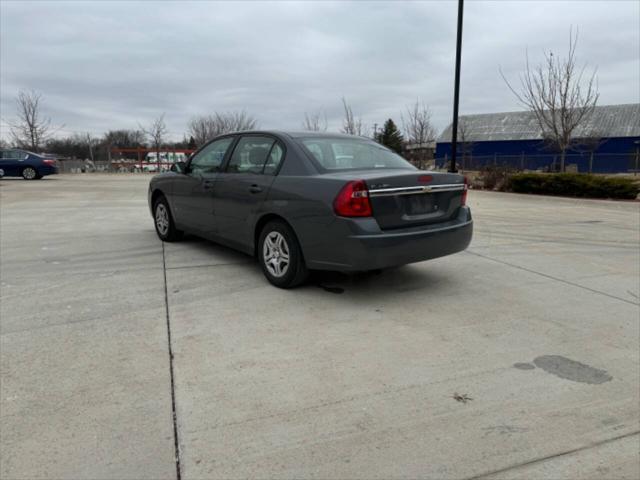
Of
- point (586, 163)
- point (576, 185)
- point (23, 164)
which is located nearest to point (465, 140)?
point (586, 163)

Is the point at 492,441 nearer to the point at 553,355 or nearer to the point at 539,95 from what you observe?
the point at 553,355

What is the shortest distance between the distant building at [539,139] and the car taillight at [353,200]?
116ft

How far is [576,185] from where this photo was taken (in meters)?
16.0

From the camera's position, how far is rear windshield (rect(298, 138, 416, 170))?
466cm

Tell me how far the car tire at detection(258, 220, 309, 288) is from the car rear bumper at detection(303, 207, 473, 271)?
0.59 feet

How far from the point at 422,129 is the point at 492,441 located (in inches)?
1538

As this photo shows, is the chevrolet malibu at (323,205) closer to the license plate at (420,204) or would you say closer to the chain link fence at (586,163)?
the license plate at (420,204)

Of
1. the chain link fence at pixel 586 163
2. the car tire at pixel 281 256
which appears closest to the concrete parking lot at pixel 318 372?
the car tire at pixel 281 256

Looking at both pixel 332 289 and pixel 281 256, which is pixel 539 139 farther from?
pixel 281 256

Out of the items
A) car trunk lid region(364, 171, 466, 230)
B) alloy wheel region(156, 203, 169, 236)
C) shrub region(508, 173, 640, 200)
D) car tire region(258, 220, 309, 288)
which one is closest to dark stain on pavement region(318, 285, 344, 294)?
car tire region(258, 220, 309, 288)

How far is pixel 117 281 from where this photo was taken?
498 cm

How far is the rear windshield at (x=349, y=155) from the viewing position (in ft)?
15.3

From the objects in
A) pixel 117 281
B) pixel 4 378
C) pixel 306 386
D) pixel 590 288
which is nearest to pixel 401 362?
pixel 306 386

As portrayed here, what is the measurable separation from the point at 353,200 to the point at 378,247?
446mm
